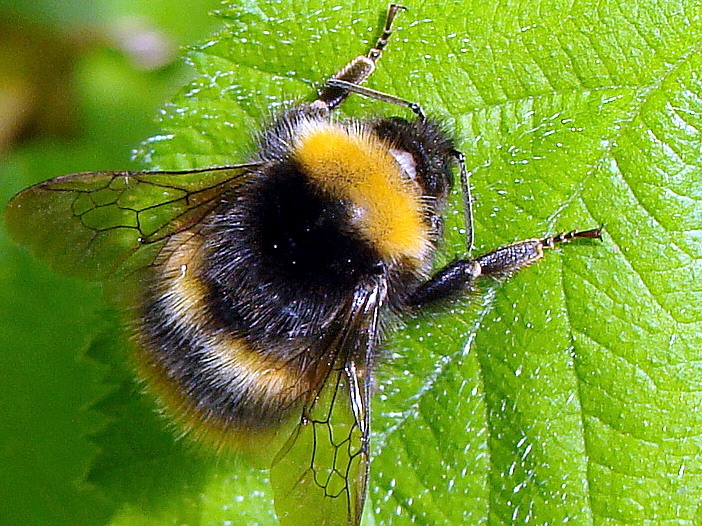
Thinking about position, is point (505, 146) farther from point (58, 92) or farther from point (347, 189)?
point (58, 92)

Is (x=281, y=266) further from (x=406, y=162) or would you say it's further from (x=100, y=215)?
(x=100, y=215)

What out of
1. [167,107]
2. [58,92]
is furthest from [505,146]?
[58,92]

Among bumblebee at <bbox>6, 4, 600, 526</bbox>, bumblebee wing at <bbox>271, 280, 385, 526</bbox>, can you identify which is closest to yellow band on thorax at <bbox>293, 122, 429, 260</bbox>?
bumblebee at <bbox>6, 4, 600, 526</bbox>

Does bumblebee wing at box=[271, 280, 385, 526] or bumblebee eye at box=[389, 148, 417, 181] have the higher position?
bumblebee eye at box=[389, 148, 417, 181]

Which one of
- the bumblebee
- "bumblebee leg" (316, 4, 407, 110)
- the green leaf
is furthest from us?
"bumblebee leg" (316, 4, 407, 110)

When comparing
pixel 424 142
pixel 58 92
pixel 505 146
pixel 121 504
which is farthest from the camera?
pixel 58 92

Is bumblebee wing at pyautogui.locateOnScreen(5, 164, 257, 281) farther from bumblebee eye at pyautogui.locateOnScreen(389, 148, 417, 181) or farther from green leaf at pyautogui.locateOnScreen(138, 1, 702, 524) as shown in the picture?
bumblebee eye at pyautogui.locateOnScreen(389, 148, 417, 181)

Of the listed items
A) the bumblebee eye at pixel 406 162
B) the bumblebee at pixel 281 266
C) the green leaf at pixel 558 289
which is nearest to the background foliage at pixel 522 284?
the green leaf at pixel 558 289
